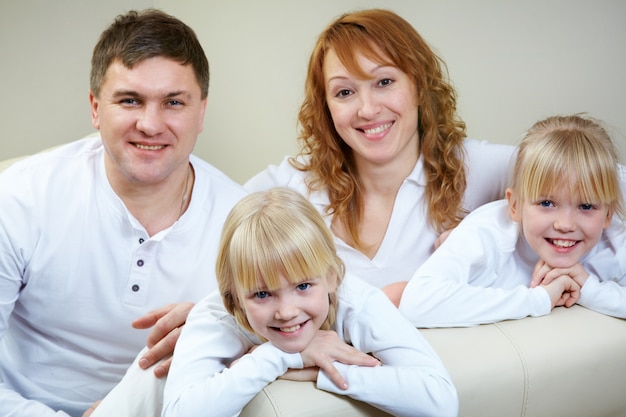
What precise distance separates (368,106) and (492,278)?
0.54m

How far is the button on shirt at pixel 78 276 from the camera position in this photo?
1914 mm

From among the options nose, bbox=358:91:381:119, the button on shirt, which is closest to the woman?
nose, bbox=358:91:381:119

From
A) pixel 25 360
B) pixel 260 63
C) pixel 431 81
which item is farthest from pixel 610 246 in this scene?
pixel 260 63

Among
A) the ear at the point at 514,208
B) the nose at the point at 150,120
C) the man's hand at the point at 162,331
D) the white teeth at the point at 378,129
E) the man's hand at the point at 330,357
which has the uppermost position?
the nose at the point at 150,120

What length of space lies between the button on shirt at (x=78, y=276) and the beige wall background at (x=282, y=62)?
1275 millimetres

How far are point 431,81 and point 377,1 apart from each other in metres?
0.92

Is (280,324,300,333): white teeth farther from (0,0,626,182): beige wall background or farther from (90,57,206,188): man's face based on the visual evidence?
(0,0,626,182): beige wall background

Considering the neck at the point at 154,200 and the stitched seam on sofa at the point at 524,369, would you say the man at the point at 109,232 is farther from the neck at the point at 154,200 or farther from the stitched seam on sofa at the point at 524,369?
the stitched seam on sofa at the point at 524,369

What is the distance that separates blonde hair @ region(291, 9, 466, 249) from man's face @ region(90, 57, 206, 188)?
44cm

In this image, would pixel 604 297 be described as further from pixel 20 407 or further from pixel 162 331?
pixel 20 407

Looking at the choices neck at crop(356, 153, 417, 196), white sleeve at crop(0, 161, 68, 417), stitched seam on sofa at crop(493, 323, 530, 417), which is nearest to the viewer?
stitched seam on sofa at crop(493, 323, 530, 417)

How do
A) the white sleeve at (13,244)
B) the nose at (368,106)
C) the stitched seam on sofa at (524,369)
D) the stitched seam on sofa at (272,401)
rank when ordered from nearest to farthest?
the stitched seam on sofa at (272,401) < the stitched seam on sofa at (524,369) < the white sleeve at (13,244) < the nose at (368,106)

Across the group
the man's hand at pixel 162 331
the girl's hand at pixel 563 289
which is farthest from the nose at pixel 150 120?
the girl's hand at pixel 563 289

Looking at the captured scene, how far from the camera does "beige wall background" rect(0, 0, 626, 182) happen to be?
264 centimetres
